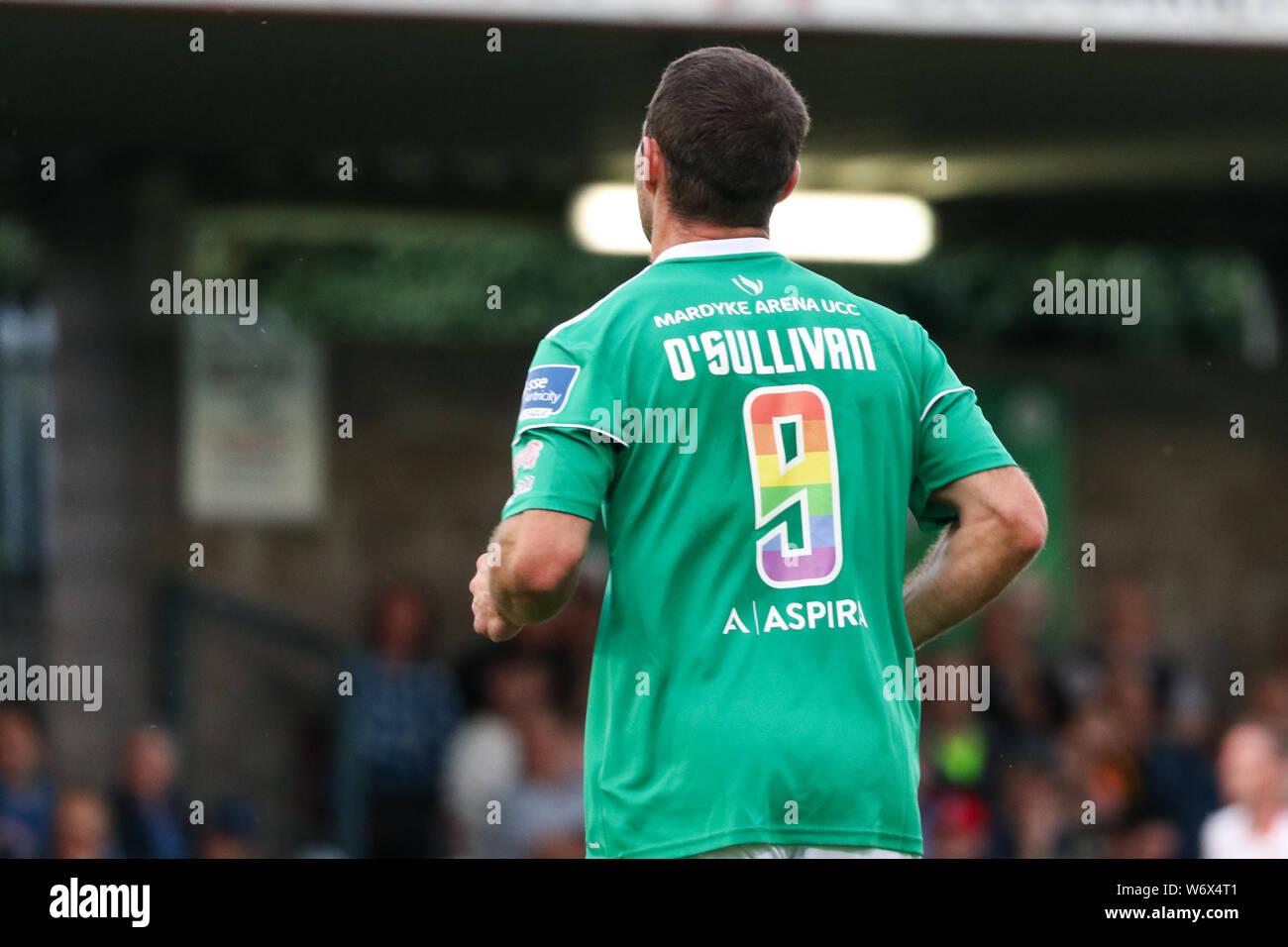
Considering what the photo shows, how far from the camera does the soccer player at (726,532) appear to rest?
116 inches

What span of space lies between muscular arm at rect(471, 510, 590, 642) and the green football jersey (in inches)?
1.4

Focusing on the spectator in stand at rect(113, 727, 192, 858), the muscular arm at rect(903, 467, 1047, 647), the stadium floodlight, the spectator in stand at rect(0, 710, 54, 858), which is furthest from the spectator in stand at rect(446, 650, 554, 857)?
the muscular arm at rect(903, 467, 1047, 647)

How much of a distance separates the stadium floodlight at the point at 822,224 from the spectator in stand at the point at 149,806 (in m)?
3.97

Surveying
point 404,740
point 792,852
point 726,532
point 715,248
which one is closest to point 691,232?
point 715,248

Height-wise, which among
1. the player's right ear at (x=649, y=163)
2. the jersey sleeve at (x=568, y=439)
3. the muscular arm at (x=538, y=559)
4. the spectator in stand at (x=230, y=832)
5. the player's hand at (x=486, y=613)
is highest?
the player's right ear at (x=649, y=163)

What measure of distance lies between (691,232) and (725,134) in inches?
7.0

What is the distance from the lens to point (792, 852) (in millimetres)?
2973

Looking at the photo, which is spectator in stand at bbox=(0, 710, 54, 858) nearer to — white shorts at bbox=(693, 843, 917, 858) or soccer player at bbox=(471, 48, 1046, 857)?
soccer player at bbox=(471, 48, 1046, 857)

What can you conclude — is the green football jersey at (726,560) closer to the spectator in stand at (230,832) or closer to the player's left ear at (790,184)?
the player's left ear at (790,184)

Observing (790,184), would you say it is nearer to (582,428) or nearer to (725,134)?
(725,134)

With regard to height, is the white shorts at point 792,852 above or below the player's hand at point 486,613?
below

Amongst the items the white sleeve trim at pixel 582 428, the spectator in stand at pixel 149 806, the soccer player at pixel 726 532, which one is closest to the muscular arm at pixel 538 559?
the soccer player at pixel 726 532

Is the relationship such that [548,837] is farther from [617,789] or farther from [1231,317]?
[1231,317]
